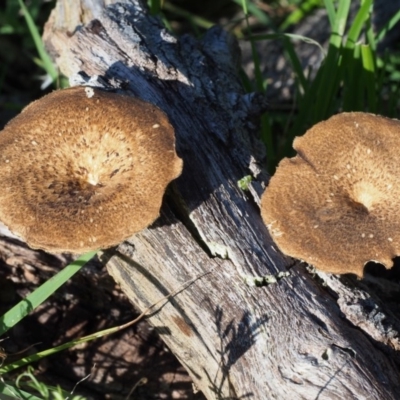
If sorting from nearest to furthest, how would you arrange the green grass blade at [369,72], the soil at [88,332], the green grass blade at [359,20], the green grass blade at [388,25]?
the soil at [88,332] → the green grass blade at [359,20] → the green grass blade at [369,72] → the green grass blade at [388,25]

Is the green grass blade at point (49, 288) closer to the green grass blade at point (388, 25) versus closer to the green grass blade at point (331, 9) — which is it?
the green grass blade at point (331, 9)

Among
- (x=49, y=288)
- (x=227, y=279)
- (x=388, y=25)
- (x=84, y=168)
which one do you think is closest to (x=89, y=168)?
(x=84, y=168)

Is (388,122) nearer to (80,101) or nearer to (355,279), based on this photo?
(355,279)

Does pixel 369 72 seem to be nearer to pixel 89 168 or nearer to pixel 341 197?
pixel 341 197

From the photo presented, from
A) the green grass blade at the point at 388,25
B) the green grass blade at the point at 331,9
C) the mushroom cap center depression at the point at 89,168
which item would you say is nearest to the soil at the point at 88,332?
the mushroom cap center depression at the point at 89,168

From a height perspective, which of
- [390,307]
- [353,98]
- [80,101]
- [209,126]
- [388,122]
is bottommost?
[390,307]

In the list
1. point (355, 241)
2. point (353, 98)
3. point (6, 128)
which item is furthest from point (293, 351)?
point (353, 98)
